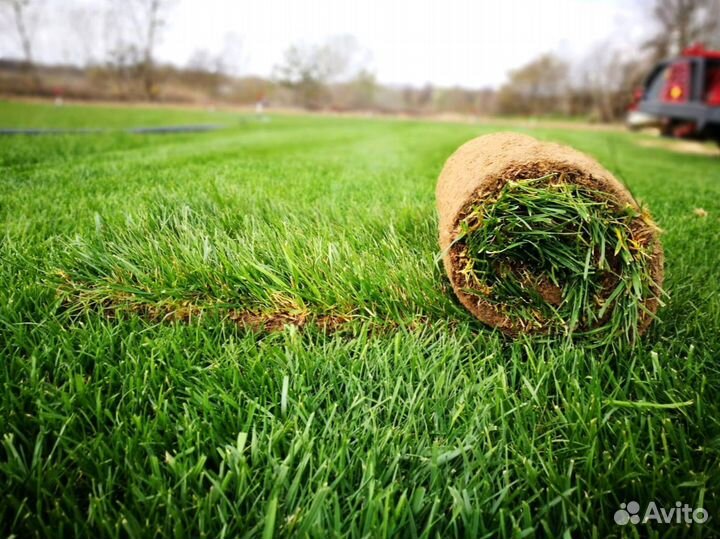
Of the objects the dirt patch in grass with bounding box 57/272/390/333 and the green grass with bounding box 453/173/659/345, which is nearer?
the green grass with bounding box 453/173/659/345

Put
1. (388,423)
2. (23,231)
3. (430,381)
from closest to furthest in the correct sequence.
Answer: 1. (388,423)
2. (430,381)
3. (23,231)

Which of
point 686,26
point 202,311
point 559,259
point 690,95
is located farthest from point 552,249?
point 686,26

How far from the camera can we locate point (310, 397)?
3.89ft

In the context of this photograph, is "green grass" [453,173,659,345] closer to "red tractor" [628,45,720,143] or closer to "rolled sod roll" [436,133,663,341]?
"rolled sod roll" [436,133,663,341]

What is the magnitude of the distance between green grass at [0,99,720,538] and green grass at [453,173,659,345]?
0.38 ft

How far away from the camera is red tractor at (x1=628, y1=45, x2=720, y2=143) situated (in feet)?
24.9

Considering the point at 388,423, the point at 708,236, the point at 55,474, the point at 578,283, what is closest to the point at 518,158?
the point at 578,283

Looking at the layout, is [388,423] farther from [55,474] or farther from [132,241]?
[132,241]

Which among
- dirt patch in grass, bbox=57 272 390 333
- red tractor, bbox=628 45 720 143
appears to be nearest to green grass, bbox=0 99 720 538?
dirt patch in grass, bbox=57 272 390 333

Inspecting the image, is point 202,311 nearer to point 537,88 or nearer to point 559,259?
point 559,259

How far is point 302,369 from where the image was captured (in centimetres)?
131

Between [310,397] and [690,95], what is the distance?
10148mm

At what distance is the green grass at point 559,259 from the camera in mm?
1380

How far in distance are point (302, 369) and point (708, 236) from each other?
324 cm
